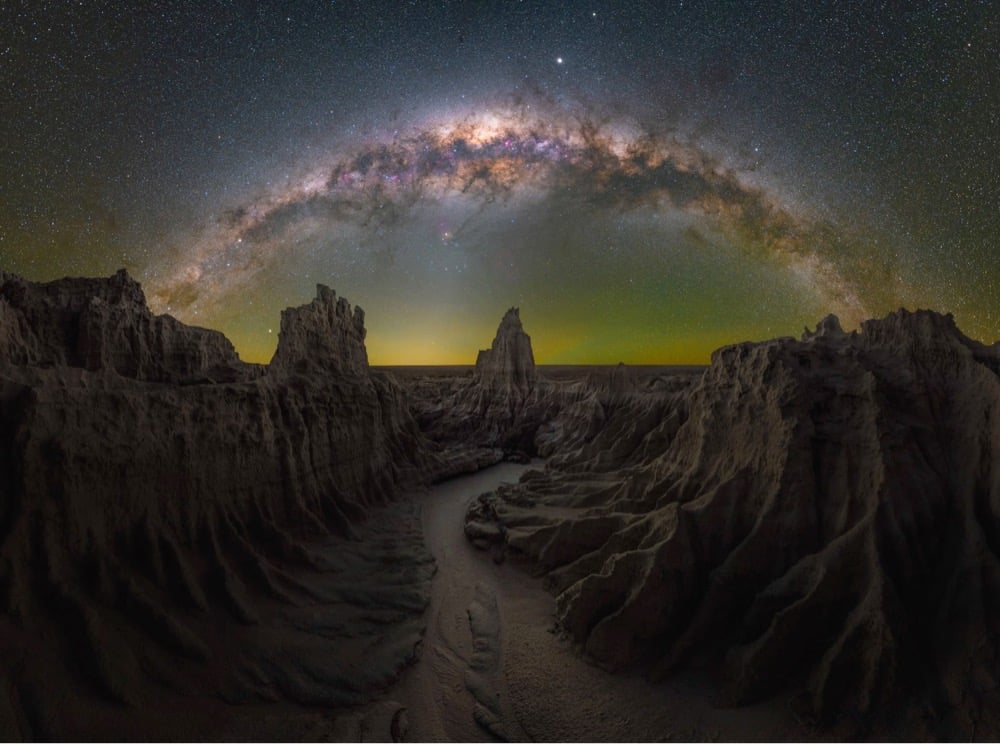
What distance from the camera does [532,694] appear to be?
9.46 metres

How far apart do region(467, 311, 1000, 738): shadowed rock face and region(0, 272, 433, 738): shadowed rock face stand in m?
7.13

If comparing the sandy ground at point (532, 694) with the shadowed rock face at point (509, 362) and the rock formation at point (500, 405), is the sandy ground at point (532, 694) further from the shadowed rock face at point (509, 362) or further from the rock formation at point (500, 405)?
the shadowed rock face at point (509, 362)

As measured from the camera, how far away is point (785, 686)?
8156 mm

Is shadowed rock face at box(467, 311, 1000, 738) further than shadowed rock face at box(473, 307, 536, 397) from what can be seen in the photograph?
No

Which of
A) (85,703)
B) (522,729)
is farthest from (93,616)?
(522,729)

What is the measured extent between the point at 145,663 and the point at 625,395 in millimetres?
32089

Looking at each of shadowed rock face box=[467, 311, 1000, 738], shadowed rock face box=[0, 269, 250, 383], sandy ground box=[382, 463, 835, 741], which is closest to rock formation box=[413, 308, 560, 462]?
shadowed rock face box=[0, 269, 250, 383]

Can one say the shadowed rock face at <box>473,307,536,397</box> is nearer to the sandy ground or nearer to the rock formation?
the rock formation

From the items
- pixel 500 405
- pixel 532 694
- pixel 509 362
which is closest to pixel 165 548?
pixel 532 694

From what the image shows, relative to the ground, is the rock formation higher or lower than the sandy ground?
higher

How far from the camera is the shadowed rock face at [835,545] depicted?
7418mm

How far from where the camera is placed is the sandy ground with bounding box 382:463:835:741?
8040mm

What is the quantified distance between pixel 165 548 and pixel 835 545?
16411 millimetres

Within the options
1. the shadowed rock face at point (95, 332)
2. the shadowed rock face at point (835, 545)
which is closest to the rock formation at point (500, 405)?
the shadowed rock face at point (95, 332)
